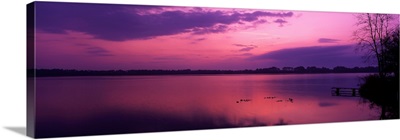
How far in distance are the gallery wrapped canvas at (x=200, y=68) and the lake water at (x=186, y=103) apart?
0.02 meters

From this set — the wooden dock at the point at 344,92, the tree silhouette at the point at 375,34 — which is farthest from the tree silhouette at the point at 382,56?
the wooden dock at the point at 344,92

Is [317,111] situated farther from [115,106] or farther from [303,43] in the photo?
[115,106]

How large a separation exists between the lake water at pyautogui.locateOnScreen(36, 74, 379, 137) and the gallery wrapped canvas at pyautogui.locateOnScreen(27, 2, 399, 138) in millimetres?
16

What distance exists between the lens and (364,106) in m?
12.0

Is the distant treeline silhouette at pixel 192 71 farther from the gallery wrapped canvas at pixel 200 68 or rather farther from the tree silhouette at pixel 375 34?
the tree silhouette at pixel 375 34

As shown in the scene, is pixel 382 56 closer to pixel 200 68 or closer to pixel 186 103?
pixel 200 68

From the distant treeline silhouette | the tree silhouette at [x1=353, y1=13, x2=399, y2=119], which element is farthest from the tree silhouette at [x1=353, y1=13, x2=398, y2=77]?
the distant treeline silhouette

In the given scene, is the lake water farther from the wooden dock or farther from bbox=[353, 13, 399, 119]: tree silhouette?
bbox=[353, 13, 399, 119]: tree silhouette

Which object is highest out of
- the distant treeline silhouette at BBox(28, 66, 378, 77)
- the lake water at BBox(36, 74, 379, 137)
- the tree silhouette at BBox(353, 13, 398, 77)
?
the tree silhouette at BBox(353, 13, 398, 77)

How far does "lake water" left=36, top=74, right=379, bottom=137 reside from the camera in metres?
9.86

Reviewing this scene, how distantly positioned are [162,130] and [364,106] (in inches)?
149

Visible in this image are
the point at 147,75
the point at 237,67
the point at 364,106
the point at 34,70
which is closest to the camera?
the point at 34,70

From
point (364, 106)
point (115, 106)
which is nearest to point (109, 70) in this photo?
point (115, 106)

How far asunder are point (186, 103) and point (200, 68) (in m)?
0.59
